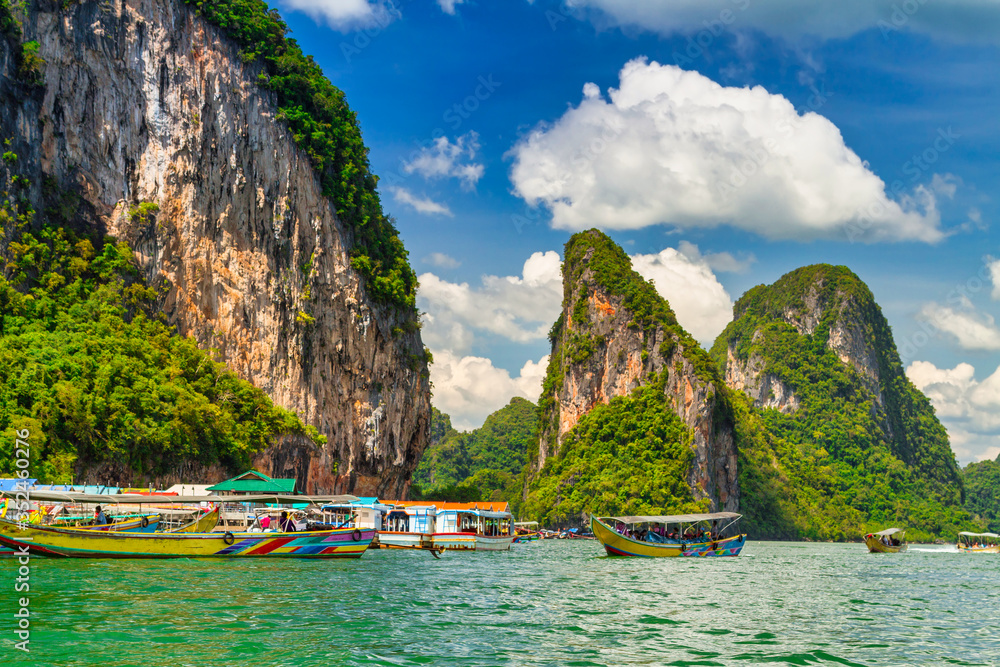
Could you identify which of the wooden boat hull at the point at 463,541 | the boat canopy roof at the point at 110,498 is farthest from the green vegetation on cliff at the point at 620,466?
the boat canopy roof at the point at 110,498

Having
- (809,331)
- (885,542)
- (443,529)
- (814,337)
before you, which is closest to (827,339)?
(814,337)

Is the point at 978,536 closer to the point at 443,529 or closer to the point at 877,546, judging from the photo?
the point at 877,546

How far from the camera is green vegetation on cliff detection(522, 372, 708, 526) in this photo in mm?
93500

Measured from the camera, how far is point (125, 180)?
49406 millimetres

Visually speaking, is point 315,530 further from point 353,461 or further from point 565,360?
point 565,360

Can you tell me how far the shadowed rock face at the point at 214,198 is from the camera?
4728cm

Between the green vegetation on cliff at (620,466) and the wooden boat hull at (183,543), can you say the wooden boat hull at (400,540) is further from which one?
the green vegetation on cliff at (620,466)

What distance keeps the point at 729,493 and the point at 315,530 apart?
8244 centimetres

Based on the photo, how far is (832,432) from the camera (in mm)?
146000

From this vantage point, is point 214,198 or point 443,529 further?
point 214,198

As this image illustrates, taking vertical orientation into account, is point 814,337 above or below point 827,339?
above

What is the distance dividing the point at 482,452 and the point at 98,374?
423ft

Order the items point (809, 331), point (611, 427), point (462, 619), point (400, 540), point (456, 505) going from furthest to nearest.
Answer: point (809, 331) < point (611, 427) < point (456, 505) < point (400, 540) < point (462, 619)

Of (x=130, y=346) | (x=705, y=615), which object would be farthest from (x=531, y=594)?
(x=130, y=346)
